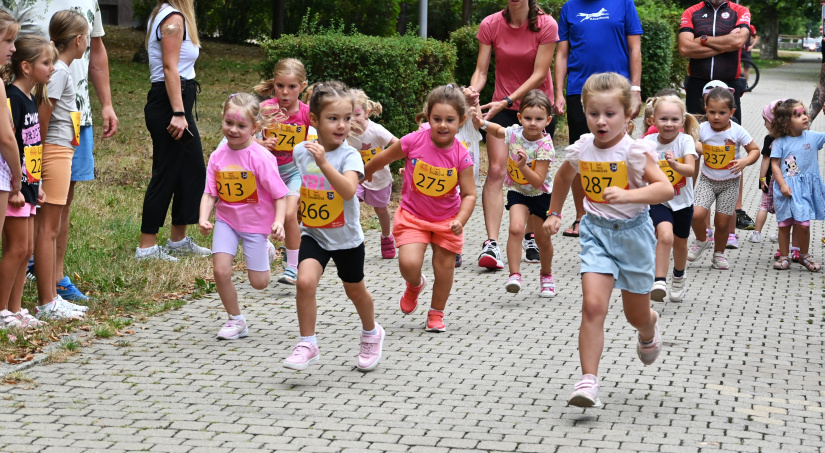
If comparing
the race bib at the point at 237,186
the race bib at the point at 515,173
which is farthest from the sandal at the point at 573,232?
Answer: the race bib at the point at 237,186

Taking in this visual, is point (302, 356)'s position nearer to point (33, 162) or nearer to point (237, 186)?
point (237, 186)

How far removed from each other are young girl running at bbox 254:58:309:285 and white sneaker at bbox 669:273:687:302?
2.69m

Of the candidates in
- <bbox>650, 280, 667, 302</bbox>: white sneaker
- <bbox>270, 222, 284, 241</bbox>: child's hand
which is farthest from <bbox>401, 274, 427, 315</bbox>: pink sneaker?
<bbox>650, 280, 667, 302</bbox>: white sneaker

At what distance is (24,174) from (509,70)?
415 centimetres

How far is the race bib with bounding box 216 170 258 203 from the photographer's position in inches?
242

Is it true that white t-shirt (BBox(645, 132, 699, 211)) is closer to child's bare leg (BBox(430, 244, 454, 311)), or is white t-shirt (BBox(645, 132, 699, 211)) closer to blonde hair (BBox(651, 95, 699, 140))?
blonde hair (BBox(651, 95, 699, 140))

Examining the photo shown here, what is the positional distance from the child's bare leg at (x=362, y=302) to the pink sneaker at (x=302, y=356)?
310mm

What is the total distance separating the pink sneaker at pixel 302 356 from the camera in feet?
17.5

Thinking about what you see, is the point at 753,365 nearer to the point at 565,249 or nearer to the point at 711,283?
the point at 711,283

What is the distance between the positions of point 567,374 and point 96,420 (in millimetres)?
2393

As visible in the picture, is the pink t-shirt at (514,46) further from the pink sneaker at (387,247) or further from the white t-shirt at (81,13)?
the white t-shirt at (81,13)

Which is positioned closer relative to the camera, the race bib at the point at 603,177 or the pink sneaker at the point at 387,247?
the race bib at the point at 603,177

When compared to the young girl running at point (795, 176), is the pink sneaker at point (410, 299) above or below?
below

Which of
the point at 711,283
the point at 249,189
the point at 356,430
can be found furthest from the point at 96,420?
the point at 711,283
